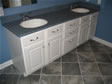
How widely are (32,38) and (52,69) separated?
79cm

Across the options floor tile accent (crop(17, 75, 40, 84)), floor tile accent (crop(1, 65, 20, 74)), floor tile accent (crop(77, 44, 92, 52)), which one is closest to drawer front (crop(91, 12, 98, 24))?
floor tile accent (crop(77, 44, 92, 52))

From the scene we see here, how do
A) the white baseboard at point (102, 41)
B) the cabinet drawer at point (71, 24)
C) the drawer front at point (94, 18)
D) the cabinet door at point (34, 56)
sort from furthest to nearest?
the white baseboard at point (102, 41)
the drawer front at point (94, 18)
the cabinet drawer at point (71, 24)
the cabinet door at point (34, 56)

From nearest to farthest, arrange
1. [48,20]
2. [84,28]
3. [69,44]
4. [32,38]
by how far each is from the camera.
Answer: [32,38]
[48,20]
[69,44]
[84,28]

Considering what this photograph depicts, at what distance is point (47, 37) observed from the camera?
2.00 metres

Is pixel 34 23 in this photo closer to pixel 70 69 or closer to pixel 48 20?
pixel 48 20

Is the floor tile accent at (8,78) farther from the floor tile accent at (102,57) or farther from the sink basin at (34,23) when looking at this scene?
the floor tile accent at (102,57)

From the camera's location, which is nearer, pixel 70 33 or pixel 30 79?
pixel 30 79

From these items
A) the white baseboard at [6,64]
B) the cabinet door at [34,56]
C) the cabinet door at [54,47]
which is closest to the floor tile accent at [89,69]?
the cabinet door at [54,47]

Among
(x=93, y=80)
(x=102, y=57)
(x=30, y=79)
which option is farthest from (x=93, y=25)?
(x=30, y=79)

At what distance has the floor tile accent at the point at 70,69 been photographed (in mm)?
2178

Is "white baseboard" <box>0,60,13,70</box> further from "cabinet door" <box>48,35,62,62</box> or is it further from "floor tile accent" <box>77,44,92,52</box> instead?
"floor tile accent" <box>77,44,92,52</box>

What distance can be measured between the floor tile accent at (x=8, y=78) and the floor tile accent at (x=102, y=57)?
1.63m

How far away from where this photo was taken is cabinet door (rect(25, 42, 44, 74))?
185cm

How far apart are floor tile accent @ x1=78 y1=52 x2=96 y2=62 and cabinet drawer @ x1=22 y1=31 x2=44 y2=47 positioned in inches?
42.4
